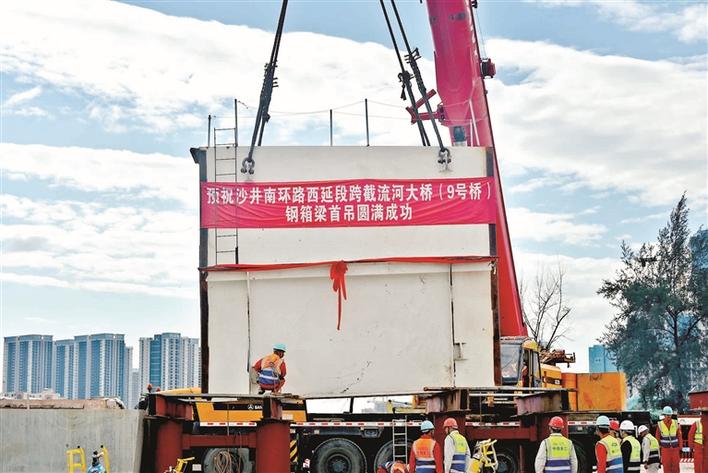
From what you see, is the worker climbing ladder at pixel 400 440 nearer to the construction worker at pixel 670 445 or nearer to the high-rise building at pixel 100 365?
the construction worker at pixel 670 445

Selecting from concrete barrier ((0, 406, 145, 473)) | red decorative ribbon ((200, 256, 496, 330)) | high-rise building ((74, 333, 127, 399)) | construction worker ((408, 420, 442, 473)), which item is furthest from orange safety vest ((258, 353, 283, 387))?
high-rise building ((74, 333, 127, 399))

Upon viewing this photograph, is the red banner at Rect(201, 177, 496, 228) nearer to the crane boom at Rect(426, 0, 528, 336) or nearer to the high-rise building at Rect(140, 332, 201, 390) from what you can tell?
the crane boom at Rect(426, 0, 528, 336)

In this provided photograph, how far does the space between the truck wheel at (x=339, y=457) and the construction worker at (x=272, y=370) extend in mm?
2746

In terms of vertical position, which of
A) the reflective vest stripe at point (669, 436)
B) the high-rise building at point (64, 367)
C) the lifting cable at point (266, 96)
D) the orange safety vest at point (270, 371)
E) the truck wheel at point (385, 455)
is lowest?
the truck wheel at point (385, 455)

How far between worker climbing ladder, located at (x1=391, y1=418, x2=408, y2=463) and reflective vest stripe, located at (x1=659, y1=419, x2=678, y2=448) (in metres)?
5.05

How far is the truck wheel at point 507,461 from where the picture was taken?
59.3 ft

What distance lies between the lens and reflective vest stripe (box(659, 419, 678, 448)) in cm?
1909

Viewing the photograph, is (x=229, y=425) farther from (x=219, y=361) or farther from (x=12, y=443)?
(x=12, y=443)

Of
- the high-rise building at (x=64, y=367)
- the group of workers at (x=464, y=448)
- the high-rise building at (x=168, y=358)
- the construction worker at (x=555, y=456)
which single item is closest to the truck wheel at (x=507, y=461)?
the group of workers at (x=464, y=448)

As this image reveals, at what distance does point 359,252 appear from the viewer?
17062 mm

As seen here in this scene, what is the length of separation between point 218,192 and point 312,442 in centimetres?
492

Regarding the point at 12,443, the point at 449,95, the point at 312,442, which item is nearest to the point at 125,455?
the point at 12,443

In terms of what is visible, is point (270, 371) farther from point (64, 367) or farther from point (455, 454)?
point (64, 367)

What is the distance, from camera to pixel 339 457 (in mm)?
18391
